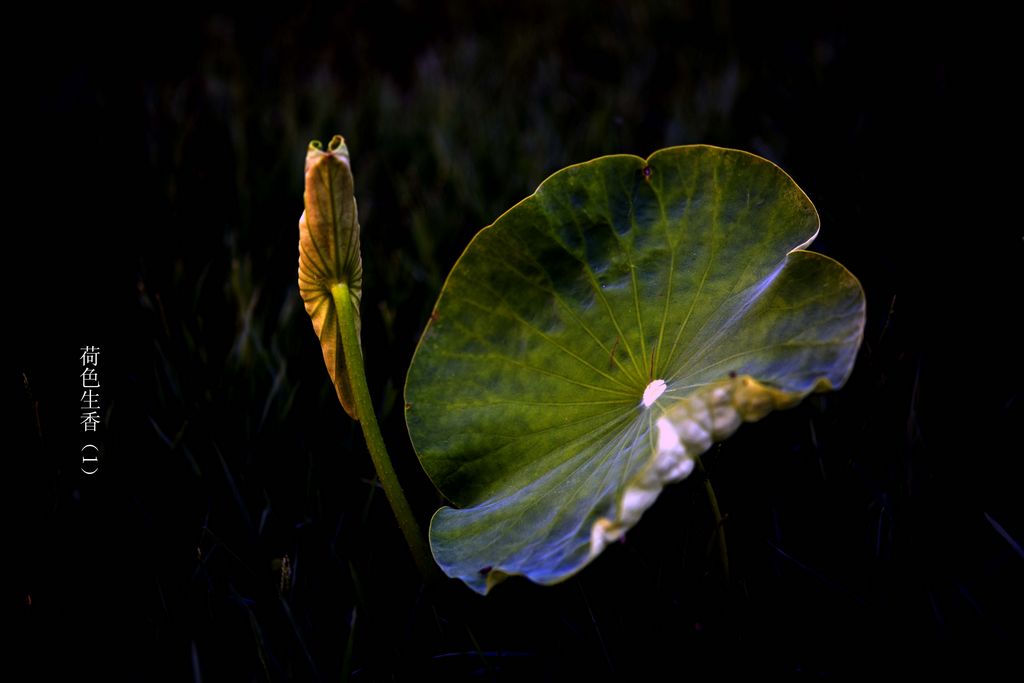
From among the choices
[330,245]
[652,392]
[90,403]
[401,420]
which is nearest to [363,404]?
[330,245]

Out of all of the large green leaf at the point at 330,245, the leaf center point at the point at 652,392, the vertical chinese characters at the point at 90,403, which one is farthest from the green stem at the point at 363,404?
the vertical chinese characters at the point at 90,403

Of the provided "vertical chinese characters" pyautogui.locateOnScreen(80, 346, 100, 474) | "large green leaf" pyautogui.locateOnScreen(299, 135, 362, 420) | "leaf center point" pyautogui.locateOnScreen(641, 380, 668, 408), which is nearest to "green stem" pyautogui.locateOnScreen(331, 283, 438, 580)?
"large green leaf" pyautogui.locateOnScreen(299, 135, 362, 420)

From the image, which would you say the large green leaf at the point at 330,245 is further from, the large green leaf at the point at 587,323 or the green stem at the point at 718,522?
the green stem at the point at 718,522

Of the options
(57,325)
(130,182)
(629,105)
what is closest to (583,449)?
(57,325)

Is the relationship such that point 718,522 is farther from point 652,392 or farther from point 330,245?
point 330,245

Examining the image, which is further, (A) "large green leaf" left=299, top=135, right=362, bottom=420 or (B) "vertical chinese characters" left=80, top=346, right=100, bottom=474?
(B) "vertical chinese characters" left=80, top=346, right=100, bottom=474

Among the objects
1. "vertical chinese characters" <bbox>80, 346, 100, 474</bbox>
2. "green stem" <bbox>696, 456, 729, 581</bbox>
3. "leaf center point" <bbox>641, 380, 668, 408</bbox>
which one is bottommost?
"green stem" <bbox>696, 456, 729, 581</bbox>

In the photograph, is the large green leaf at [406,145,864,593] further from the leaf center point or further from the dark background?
the dark background
